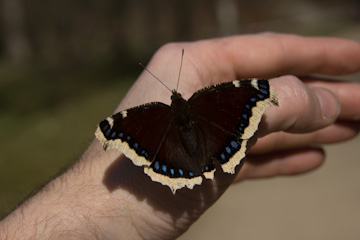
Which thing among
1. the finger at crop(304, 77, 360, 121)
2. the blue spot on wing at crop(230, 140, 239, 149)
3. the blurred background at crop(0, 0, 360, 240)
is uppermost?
the blue spot on wing at crop(230, 140, 239, 149)

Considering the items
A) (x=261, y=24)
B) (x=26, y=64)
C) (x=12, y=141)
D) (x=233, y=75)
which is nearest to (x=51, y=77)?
(x=26, y=64)

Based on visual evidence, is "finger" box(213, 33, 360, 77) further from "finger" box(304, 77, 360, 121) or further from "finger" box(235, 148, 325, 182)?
"finger" box(235, 148, 325, 182)

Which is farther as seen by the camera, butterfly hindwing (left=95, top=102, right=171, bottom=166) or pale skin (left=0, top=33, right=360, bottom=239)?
pale skin (left=0, top=33, right=360, bottom=239)

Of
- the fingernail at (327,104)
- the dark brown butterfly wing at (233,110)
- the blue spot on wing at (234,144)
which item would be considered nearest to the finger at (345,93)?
the fingernail at (327,104)

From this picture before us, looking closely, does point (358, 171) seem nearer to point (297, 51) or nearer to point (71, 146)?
point (297, 51)

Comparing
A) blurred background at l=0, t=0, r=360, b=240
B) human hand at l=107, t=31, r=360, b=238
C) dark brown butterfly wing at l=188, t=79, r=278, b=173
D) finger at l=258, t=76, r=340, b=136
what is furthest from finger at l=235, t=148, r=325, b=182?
dark brown butterfly wing at l=188, t=79, r=278, b=173
